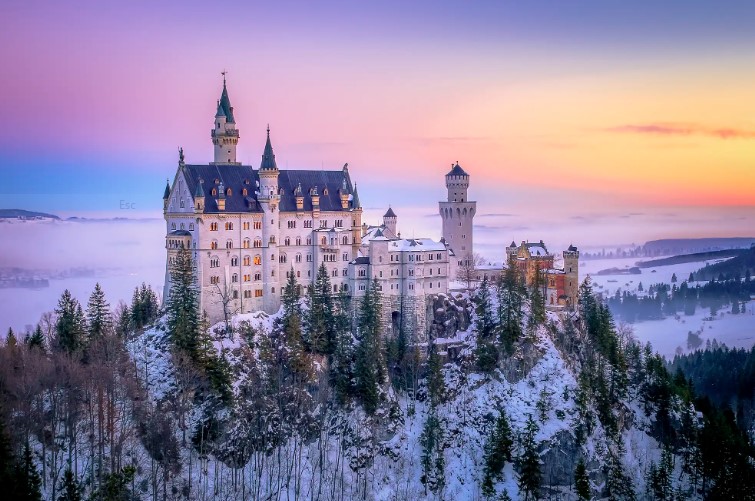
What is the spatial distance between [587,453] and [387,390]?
2571cm

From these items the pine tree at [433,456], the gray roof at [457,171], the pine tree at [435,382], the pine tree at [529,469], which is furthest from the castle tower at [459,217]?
the pine tree at [529,469]

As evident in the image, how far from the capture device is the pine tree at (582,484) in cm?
9162

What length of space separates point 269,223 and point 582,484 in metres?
51.2

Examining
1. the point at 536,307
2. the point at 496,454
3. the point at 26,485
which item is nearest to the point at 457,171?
the point at 536,307

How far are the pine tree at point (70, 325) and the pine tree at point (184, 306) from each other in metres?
10.3

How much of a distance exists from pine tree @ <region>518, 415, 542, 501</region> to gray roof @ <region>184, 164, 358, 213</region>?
41.1 metres

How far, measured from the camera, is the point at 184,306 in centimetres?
9512

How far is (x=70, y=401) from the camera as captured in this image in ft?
276

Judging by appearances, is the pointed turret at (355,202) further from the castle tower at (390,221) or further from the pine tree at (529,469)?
the pine tree at (529,469)

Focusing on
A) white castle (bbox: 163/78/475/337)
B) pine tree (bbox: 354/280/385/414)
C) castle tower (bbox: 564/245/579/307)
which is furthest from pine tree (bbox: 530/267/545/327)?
pine tree (bbox: 354/280/385/414)

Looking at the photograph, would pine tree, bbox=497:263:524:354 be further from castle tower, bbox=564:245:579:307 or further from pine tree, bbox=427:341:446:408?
castle tower, bbox=564:245:579:307

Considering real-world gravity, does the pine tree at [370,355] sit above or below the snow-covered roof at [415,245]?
below

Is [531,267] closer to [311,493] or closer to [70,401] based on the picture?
[311,493]

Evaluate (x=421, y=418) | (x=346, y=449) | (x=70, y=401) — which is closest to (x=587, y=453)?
(x=421, y=418)
